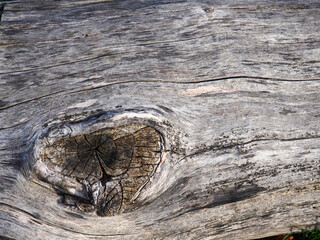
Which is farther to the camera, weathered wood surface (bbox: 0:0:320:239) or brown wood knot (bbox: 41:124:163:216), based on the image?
weathered wood surface (bbox: 0:0:320:239)

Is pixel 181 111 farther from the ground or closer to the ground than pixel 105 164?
farther from the ground

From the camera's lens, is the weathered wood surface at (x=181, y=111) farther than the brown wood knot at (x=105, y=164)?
Yes

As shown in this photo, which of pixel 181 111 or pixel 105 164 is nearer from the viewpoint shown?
pixel 105 164

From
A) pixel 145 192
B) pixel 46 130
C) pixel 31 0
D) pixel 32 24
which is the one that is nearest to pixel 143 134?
pixel 145 192

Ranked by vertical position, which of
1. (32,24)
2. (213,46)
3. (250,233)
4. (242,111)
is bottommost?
(250,233)

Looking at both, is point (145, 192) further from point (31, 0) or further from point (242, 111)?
point (31, 0)
